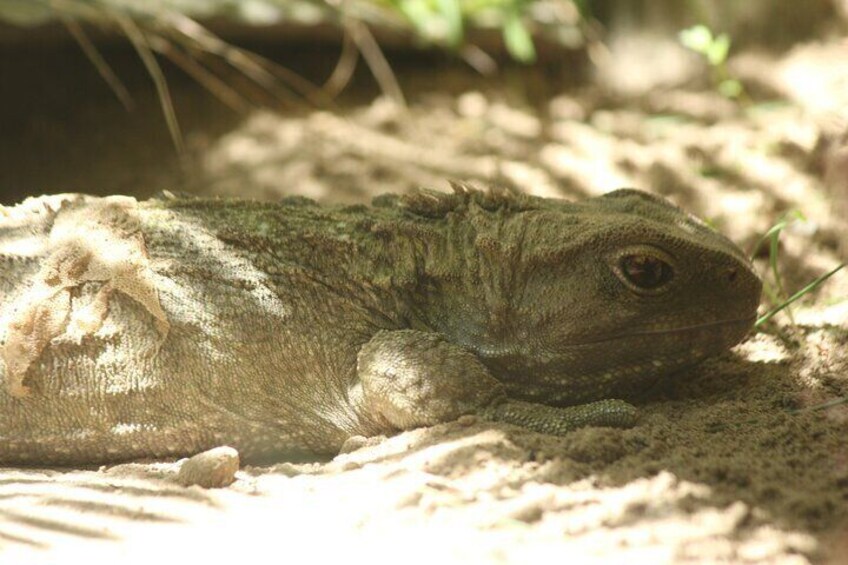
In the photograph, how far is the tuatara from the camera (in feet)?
11.8

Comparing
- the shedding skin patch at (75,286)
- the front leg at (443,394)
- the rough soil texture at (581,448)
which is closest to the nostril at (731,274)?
the rough soil texture at (581,448)

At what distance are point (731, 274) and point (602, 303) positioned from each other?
53 centimetres

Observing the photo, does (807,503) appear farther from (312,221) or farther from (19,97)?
(19,97)

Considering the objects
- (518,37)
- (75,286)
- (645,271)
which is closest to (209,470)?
(75,286)

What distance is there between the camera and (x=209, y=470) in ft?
11.0

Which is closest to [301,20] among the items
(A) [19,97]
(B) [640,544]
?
(A) [19,97]

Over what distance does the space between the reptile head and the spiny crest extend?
0.19 metres

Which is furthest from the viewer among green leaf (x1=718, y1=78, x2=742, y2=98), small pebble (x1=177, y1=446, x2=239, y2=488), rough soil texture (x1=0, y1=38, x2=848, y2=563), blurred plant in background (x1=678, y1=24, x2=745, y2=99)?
green leaf (x1=718, y1=78, x2=742, y2=98)

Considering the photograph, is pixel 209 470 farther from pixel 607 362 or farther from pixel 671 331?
pixel 671 331

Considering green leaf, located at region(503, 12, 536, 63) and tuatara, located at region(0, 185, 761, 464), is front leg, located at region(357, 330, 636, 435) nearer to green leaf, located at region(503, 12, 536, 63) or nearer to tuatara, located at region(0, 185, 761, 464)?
tuatara, located at region(0, 185, 761, 464)

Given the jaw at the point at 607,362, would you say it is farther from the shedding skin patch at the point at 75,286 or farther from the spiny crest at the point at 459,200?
the shedding skin patch at the point at 75,286

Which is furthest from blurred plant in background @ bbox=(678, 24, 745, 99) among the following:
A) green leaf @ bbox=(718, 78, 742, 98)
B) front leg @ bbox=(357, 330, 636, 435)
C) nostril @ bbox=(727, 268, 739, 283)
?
front leg @ bbox=(357, 330, 636, 435)

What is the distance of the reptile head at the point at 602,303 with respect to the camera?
11.7 feet

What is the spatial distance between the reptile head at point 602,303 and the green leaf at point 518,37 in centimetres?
433
